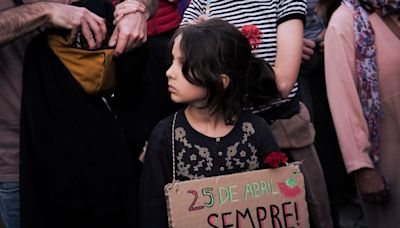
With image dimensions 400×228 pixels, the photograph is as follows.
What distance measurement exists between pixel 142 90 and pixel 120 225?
1.81ft

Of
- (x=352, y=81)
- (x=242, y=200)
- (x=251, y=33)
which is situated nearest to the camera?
(x=242, y=200)

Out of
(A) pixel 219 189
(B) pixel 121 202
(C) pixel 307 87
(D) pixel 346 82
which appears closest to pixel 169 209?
(A) pixel 219 189

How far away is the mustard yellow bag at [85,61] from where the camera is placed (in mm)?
1940

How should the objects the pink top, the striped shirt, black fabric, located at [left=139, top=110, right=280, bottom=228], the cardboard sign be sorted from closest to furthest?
the cardboard sign
black fabric, located at [left=139, top=110, right=280, bottom=228]
the striped shirt
the pink top

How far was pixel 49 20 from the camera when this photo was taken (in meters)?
1.93

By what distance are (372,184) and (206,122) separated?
89 centimetres

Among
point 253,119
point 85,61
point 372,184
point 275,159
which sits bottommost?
point 372,184

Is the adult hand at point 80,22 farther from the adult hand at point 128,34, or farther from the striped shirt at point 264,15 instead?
the striped shirt at point 264,15

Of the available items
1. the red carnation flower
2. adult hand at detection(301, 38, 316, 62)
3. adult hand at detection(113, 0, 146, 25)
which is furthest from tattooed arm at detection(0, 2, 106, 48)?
adult hand at detection(301, 38, 316, 62)

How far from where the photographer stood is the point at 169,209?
1772 millimetres

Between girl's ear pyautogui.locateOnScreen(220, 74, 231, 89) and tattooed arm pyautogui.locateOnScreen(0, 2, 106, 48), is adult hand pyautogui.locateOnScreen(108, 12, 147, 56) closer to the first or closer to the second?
tattooed arm pyautogui.locateOnScreen(0, 2, 106, 48)

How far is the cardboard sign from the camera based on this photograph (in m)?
1.78

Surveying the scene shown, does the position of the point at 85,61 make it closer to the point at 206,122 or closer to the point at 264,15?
the point at 206,122

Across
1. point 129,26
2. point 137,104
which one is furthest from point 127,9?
point 137,104
